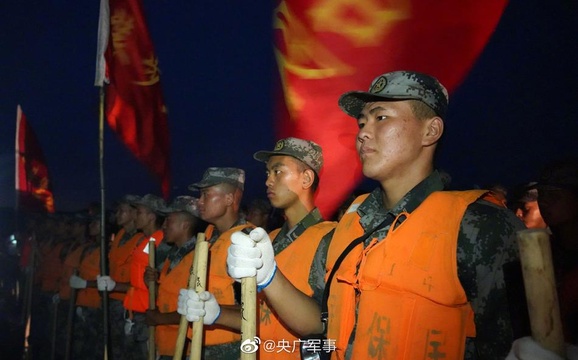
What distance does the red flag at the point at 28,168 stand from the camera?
11984mm

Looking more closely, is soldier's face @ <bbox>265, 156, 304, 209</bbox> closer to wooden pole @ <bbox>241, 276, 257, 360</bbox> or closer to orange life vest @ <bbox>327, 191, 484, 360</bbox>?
wooden pole @ <bbox>241, 276, 257, 360</bbox>

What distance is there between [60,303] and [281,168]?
8897mm

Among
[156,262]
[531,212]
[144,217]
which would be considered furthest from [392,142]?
[144,217]

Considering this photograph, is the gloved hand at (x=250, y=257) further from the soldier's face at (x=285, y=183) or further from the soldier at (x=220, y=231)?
the soldier at (x=220, y=231)

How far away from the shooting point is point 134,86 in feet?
23.2

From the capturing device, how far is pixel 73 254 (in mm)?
10398

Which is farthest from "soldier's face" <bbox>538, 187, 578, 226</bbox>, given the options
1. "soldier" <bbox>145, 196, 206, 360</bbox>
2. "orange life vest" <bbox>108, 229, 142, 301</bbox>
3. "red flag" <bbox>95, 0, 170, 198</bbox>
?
"orange life vest" <bbox>108, 229, 142, 301</bbox>

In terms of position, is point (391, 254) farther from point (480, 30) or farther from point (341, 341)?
point (480, 30)

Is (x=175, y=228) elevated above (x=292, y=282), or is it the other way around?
(x=175, y=228)

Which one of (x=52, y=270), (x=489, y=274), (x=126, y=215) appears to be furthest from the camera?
(x=52, y=270)

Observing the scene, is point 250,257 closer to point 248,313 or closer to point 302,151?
point 248,313

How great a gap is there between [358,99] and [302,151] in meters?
1.34

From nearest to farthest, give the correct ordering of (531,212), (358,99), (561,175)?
(358,99)
(561,175)
(531,212)

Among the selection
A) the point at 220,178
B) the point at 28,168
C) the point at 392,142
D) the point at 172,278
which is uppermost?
the point at 28,168
